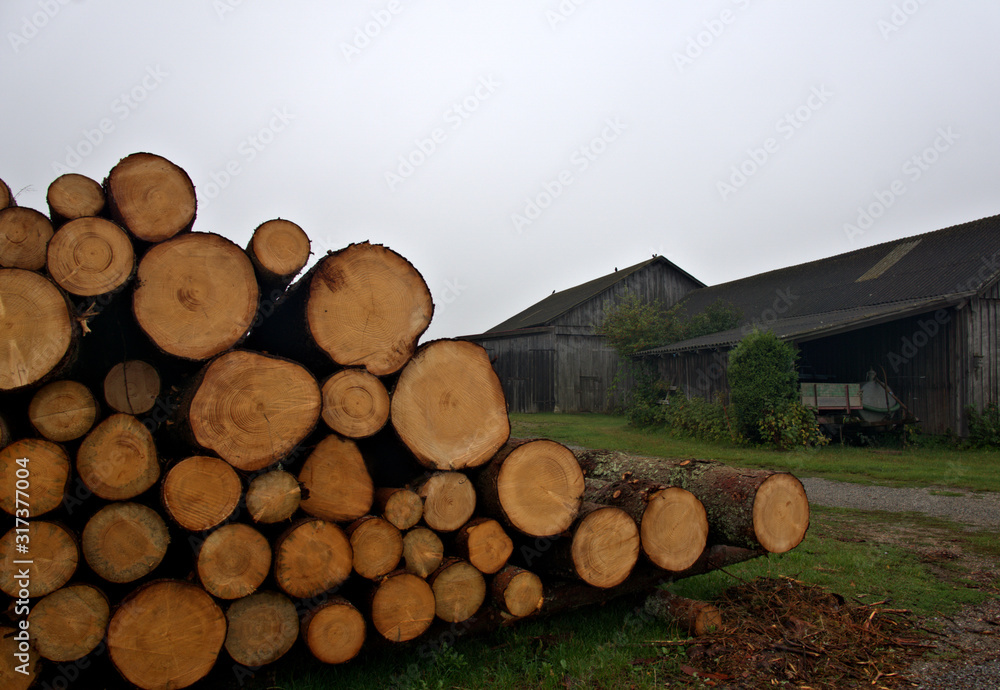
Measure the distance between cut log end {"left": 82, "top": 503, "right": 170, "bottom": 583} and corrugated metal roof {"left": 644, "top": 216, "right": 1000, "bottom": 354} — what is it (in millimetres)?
12094

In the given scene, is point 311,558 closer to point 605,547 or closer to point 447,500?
point 447,500

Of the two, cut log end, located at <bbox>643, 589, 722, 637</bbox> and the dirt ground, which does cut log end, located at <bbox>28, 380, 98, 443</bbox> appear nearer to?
the dirt ground

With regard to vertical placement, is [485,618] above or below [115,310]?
below

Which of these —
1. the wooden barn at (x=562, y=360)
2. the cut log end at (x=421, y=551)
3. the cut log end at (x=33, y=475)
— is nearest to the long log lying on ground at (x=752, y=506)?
the cut log end at (x=421, y=551)

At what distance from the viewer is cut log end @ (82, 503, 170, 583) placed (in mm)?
2598

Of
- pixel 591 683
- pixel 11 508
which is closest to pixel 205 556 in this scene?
pixel 11 508

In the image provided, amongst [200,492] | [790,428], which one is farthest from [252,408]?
[790,428]

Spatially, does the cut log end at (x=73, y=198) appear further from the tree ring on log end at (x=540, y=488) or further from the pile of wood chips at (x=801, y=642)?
the pile of wood chips at (x=801, y=642)

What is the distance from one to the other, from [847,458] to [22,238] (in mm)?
11655

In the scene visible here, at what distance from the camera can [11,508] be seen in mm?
2494

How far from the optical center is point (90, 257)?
2643 mm

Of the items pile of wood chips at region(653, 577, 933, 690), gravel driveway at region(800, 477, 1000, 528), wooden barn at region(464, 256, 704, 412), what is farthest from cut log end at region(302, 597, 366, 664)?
wooden barn at region(464, 256, 704, 412)

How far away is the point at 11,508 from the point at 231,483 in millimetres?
871

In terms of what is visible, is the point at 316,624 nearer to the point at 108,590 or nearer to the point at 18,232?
the point at 108,590
